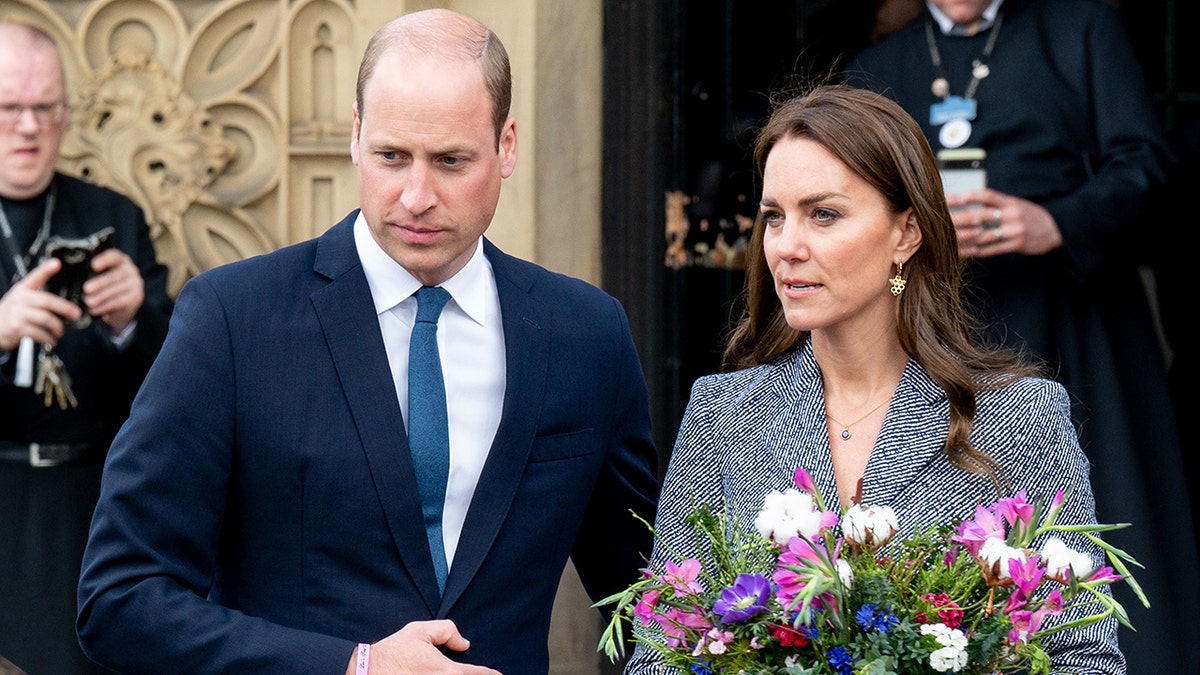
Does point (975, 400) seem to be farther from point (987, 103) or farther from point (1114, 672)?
point (987, 103)

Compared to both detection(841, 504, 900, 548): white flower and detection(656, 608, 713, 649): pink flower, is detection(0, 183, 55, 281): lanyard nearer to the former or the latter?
detection(656, 608, 713, 649): pink flower

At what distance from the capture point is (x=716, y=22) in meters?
5.21

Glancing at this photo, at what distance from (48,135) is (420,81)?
85.8 inches

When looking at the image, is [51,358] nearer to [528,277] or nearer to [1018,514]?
[528,277]

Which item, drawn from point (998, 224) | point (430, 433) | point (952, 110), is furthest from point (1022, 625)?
point (952, 110)

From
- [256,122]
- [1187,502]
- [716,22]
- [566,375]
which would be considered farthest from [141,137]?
[1187,502]

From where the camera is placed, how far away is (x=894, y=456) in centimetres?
286

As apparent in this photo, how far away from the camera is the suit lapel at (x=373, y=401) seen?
277cm

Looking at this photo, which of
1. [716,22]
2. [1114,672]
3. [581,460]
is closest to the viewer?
[1114,672]

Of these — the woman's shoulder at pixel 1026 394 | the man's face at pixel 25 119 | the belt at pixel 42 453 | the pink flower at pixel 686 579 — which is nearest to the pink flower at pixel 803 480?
the pink flower at pixel 686 579

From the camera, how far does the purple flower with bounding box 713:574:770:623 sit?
236 cm

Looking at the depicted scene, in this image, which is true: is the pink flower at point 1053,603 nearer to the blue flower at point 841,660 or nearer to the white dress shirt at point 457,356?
the blue flower at point 841,660

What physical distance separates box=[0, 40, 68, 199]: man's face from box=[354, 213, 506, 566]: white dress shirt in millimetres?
1909

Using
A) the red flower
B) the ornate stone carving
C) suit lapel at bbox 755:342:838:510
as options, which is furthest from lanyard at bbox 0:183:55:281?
the red flower
